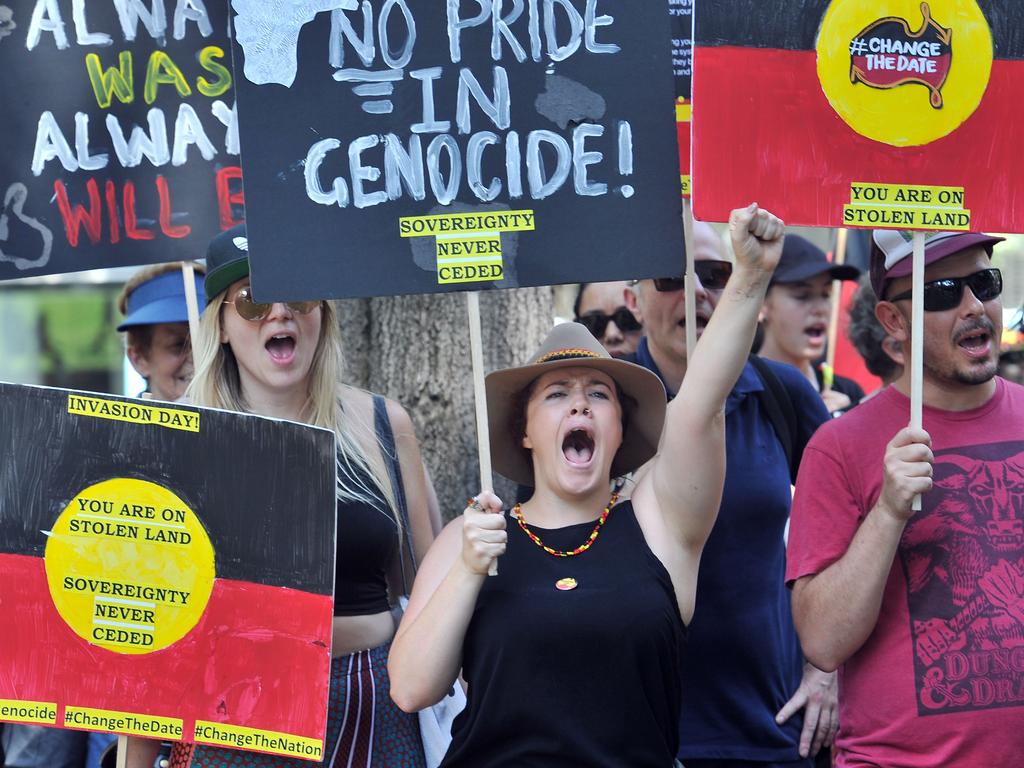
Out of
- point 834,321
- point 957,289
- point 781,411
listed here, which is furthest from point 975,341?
point 834,321

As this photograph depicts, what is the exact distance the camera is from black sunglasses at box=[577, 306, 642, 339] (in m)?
5.41

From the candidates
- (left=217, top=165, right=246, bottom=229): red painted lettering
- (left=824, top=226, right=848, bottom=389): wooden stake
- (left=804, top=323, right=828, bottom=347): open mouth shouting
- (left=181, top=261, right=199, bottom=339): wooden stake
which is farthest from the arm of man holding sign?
(left=824, top=226, right=848, bottom=389): wooden stake

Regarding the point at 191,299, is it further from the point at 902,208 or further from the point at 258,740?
the point at 902,208

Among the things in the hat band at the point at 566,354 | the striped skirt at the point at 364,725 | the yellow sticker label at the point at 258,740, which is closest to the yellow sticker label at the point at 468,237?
the hat band at the point at 566,354

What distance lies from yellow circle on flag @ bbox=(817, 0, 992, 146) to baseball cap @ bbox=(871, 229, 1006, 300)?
0.85 feet

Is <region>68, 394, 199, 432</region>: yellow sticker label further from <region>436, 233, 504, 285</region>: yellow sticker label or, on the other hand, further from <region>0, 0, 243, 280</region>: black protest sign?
<region>0, 0, 243, 280</region>: black protest sign

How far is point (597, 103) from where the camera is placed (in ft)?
11.1

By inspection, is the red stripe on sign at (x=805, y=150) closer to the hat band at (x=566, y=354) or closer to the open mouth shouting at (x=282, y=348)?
the hat band at (x=566, y=354)

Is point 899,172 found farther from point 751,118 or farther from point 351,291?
point 351,291

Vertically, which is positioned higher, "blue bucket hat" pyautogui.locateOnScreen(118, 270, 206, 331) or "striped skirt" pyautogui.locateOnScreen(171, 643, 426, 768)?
"blue bucket hat" pyautogui.locateOnScreen(118, 270, 206, 331)

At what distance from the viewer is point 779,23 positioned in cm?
332

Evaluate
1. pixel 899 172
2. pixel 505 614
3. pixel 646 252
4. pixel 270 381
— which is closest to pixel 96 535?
pixel 270 381

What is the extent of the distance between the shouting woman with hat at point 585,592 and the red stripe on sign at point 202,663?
8.7 inches

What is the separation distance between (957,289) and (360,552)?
63.3 inches
